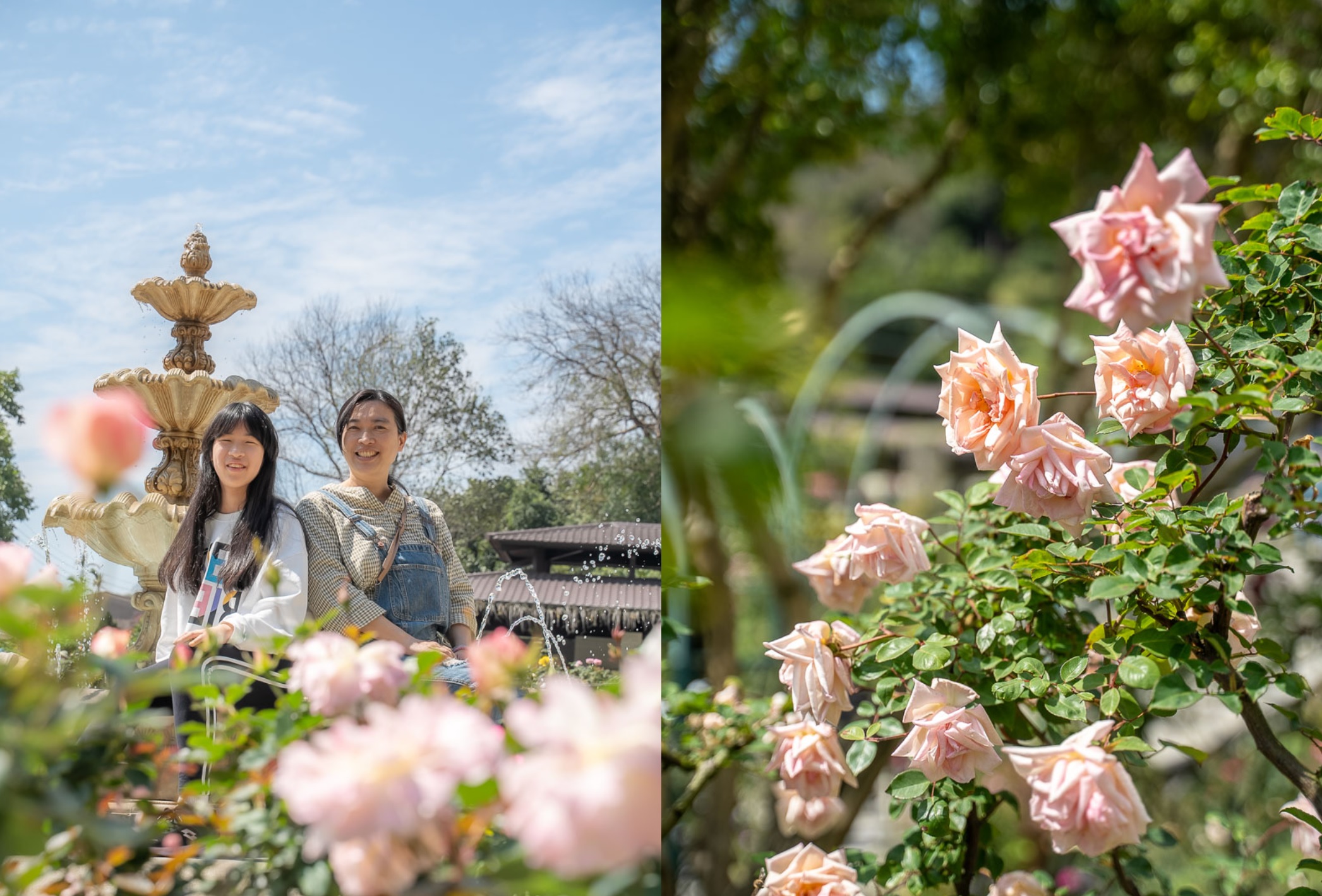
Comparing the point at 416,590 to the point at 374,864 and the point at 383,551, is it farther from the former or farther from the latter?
the point at 374,864

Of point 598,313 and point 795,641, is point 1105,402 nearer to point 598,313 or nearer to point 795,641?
point 795,641

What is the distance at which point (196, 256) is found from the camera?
121cm

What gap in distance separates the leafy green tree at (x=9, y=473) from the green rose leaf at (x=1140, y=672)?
1.27 metres

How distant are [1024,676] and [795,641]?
0.27m

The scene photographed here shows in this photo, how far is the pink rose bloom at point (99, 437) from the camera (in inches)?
31.4

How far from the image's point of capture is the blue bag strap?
3.85 feet

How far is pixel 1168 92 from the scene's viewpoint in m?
2.80

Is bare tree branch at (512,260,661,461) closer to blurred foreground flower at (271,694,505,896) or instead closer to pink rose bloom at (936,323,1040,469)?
pink rose bloom at (936,323,1040,469)

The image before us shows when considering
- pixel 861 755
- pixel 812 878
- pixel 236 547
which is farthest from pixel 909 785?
pixel 236 547

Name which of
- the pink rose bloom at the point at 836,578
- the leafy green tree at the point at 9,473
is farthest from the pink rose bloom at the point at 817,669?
the leafy green tree at the point at 9,473

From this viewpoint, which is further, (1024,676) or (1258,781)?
(1258,781)

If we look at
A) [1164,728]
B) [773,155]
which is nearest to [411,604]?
[773,155]

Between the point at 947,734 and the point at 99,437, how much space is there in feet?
2.84

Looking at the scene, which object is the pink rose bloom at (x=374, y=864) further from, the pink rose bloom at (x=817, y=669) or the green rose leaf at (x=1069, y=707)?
the green rose leaf at (x=1069, y=707)
